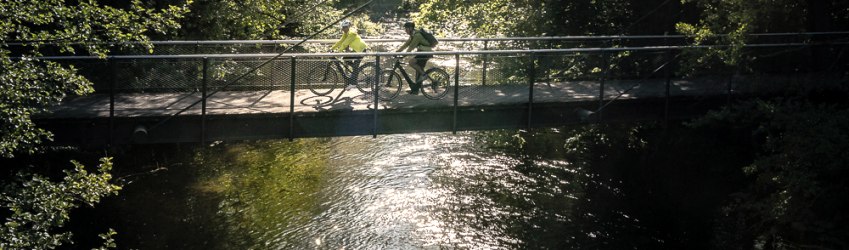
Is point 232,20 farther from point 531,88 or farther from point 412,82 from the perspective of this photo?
point 531,88

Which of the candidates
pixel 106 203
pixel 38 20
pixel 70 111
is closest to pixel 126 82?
pixel 70 111

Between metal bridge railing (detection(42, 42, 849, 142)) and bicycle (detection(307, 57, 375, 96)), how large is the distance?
0.10m

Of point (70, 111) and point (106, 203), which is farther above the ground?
point (70, 111)

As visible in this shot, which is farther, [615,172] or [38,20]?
[615,172]

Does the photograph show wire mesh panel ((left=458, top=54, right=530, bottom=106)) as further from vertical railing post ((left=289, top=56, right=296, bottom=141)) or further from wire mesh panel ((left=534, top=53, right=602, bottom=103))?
vertical railing post ((left=289, top=56, right=296, bottom=141))

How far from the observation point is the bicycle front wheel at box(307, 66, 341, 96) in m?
14.3

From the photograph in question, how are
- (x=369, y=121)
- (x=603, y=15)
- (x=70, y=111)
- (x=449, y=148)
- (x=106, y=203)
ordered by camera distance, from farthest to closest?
(x=603, y=15)
(x=449, y=148)
(x=106, y=203)
(x=369, y=121)
(x=70, y=111)

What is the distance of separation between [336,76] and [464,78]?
2.14m

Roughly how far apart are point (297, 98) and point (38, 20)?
5135 millimetres

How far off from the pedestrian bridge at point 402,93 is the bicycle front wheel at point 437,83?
0.09 metres

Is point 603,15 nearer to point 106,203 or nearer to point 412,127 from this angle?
point 412,127

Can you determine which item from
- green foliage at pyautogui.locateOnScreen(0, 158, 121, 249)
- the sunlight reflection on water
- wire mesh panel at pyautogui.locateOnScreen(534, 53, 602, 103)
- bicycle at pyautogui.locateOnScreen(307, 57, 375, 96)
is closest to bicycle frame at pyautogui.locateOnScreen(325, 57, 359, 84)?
bicycle at pyautogui.locateOnScreen(307, 57, 375, 96)

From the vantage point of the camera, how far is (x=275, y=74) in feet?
45.6

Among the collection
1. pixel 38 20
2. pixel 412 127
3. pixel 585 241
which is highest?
pixel 38 20
